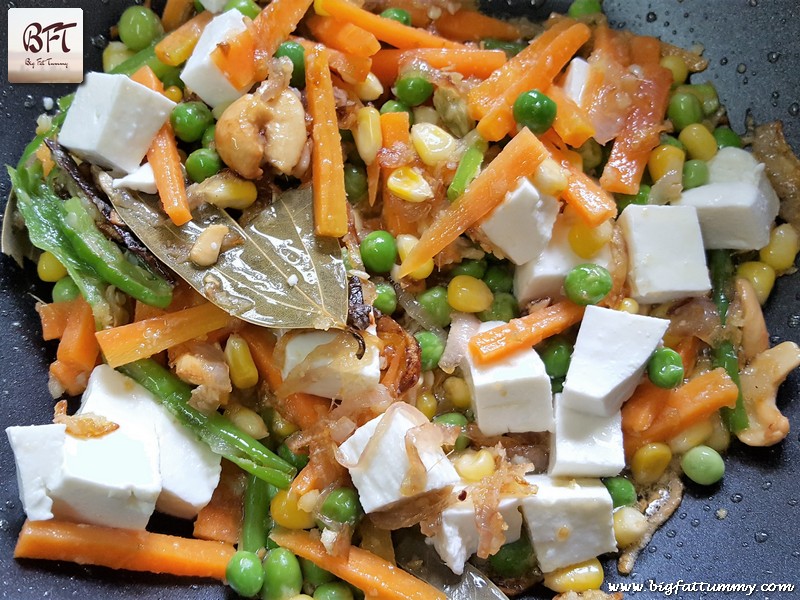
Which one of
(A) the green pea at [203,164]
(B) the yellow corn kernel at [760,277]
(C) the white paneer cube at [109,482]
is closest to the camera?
(C) the white paneer cube at [109,482]

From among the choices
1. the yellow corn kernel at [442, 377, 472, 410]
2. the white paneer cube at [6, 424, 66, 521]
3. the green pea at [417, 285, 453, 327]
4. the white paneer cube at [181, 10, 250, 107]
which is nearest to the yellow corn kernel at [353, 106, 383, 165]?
the white paneer cube at [181, 10, 250, 107]

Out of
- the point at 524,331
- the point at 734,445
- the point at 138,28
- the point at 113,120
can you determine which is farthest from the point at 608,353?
the point at 138,28

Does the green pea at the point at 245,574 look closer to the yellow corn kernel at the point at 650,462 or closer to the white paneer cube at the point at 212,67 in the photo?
the yellow corn kernel at the point at 650,462

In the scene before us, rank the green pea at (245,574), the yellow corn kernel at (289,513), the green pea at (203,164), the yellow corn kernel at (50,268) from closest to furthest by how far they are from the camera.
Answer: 1. the green pea at (245,574)
2. the yellow corn kernel at (289,513)
3. the green pea at (203,164)
4. the yellow corn kernel at (50,268)

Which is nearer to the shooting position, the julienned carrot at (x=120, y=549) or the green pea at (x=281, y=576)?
the julienned carrot at (x=120, y=549)

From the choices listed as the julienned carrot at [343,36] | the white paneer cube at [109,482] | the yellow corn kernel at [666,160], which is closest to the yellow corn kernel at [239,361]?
the white paneer cube at [109,482]

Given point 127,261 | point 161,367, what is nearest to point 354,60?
point 127,261

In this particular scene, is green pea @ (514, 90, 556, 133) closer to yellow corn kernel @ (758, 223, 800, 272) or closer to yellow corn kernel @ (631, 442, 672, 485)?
yellow corn kernel @ (758, 223, 800, 272)
